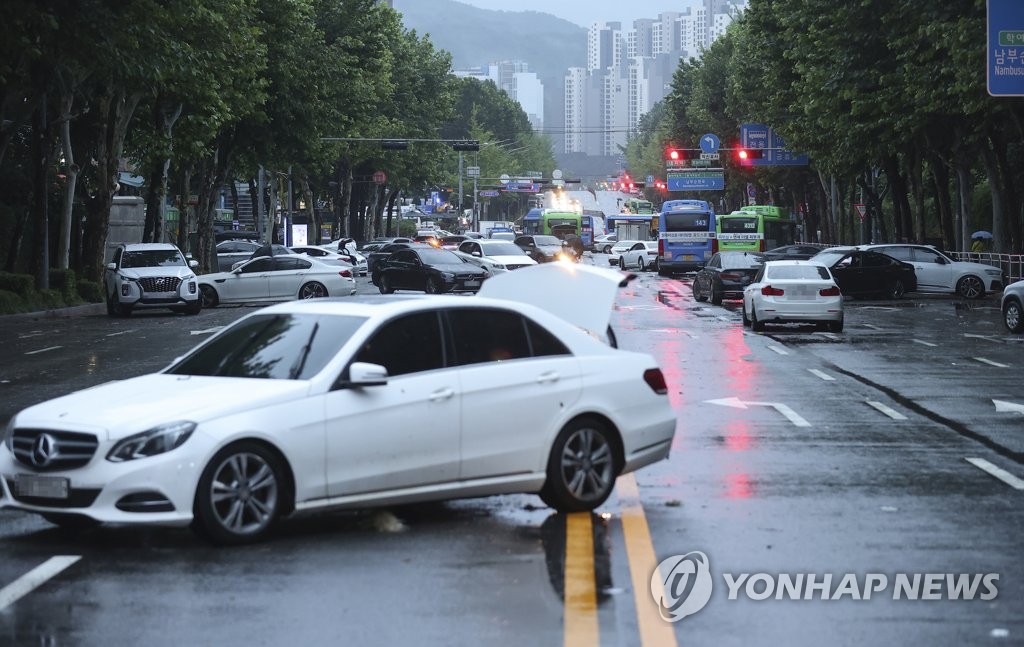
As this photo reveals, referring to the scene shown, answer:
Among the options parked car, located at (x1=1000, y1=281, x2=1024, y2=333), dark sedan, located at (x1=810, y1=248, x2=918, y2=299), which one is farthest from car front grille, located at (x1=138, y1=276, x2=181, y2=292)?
parked car, located at (x1=1000, y1=281, x2=1024, y2=333)

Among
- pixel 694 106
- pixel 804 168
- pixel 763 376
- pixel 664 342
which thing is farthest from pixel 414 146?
pixel 763 376

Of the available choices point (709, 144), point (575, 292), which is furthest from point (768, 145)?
point (575, 292)

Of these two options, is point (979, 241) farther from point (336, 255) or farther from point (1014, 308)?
point (1014, 308)

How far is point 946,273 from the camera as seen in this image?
151 feet

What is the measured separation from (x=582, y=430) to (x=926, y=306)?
107ft

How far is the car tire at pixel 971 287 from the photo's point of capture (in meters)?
45.2

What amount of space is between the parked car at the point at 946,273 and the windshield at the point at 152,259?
62.7 feet

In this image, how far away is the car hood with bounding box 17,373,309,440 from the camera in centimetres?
913

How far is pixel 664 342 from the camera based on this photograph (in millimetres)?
27328

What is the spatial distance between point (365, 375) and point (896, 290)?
37398mm

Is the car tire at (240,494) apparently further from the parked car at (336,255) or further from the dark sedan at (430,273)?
the parked car at (336,255)

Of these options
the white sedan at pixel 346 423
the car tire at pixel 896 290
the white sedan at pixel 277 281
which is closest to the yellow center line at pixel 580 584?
the white sedan at pixel 346 423

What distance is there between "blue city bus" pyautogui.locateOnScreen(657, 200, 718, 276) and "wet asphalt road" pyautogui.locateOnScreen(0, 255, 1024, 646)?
4955cm

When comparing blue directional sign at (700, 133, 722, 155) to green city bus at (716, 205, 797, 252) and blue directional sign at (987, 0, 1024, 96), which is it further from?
blue directional sign at (987, 0, 1024, 96)
